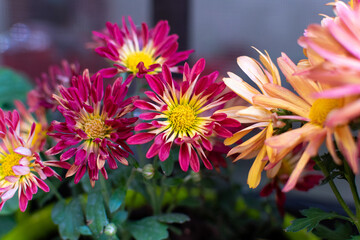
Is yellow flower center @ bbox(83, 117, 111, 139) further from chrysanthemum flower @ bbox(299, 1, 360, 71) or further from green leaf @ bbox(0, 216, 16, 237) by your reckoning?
green leaf @ bbox(0, 216, 16, 237)

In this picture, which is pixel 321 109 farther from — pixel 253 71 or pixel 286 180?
pixel 286 180

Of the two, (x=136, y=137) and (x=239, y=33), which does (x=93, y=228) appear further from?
(x=239, y=33)

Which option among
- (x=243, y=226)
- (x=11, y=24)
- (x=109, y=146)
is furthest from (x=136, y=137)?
(x=11, y=24)

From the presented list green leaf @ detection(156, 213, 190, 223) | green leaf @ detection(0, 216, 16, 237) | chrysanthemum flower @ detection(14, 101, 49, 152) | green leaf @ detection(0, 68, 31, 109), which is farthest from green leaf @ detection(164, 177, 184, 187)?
green leaf @ detection(0, 68, 31, 109)

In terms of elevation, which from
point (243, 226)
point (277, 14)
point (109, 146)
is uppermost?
point (277, 14)

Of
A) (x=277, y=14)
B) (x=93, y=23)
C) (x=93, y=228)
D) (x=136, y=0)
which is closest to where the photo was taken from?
(x=93, y=228)

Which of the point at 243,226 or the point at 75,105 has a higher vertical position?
the point at 75,105

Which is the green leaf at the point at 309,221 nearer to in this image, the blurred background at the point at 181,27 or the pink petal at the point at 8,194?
the blurred background at the point at 181,27
